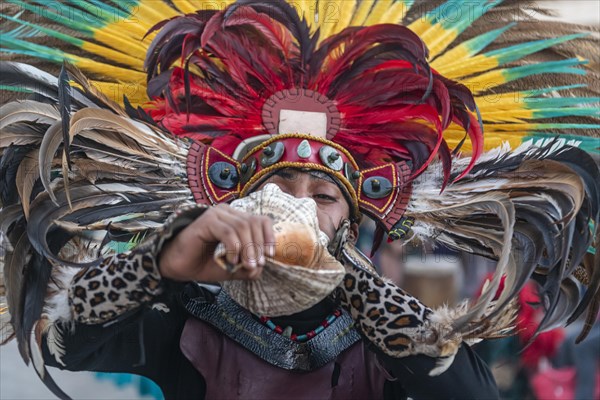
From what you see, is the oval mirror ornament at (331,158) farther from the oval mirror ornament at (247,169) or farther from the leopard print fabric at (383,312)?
the leopard print fabric at (383,312)

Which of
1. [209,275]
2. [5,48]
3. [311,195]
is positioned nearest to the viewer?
[209,275]

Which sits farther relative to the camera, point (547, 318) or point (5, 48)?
point (5, 48)

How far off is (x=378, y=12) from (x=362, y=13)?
53mm

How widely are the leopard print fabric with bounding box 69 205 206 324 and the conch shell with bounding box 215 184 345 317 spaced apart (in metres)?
0.17

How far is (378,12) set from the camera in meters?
2.99

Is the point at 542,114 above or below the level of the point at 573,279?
above

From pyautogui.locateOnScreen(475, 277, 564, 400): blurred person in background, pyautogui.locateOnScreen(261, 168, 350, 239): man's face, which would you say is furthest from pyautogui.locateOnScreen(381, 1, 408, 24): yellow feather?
pyautogui.locateOnScreen(475, 277, 564, 400): blurred person in background

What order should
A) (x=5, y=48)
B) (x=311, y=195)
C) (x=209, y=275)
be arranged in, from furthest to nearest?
(x=5, y=48), (x=311, y=195), (x=209, y=275)

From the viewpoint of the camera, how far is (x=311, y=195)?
256 cm

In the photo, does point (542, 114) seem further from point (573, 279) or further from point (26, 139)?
point (26, 139)

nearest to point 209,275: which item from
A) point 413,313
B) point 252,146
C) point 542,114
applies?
point 413,313

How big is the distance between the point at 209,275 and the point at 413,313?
0.68m

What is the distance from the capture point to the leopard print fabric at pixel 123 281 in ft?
6.41

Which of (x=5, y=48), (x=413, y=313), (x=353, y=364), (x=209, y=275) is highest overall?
(x=5, y=48)
